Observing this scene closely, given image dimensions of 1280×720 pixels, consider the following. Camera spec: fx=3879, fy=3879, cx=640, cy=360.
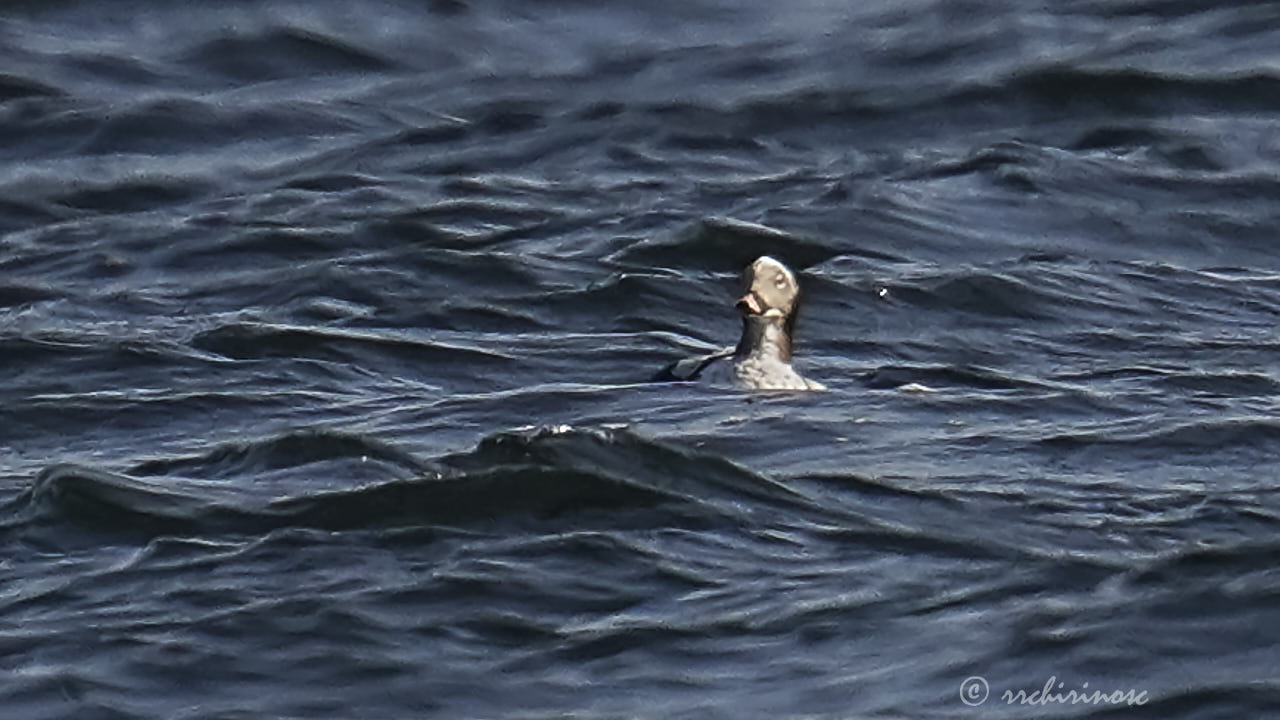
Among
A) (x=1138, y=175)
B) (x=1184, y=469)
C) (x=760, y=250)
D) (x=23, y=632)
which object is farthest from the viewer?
(x=1138, y=175)

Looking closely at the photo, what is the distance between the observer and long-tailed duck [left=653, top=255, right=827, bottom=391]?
13.7 meters

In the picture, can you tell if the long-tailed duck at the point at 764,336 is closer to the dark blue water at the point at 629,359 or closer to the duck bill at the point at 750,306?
the duck bill at the point at 750,306

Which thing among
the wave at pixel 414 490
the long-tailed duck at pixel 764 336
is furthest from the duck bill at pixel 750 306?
the wave at pixel 414 490

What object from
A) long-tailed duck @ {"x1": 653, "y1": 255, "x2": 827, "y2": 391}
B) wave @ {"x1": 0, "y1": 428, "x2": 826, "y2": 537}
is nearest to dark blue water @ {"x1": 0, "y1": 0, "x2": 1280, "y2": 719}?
wave @ {"x1": 0, "y1": 428, "x2": 826, "y2": 537}

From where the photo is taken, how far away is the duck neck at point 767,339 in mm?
13758

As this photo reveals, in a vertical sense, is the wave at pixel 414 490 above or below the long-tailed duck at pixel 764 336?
below

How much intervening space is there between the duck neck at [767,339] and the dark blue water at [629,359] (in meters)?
0.20

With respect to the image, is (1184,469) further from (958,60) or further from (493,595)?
(958,60)

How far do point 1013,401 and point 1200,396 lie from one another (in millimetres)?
714

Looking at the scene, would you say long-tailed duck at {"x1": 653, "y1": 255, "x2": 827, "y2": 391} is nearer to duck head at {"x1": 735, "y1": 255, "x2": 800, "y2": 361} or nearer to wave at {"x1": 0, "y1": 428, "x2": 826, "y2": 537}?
duck head at {"x1": 735, "y1": 255, "x2": 800, "y2": 361}

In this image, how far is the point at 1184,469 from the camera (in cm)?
1305

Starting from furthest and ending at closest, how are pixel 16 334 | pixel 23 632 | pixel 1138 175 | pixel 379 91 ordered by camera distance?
pixel 379 91 < pixel 1138 175 < pixel 16 334 < pixel 23 632

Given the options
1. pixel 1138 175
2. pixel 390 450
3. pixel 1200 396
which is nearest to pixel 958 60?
pixel 1138 175

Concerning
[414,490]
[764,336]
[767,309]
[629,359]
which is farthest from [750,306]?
[414,490]
